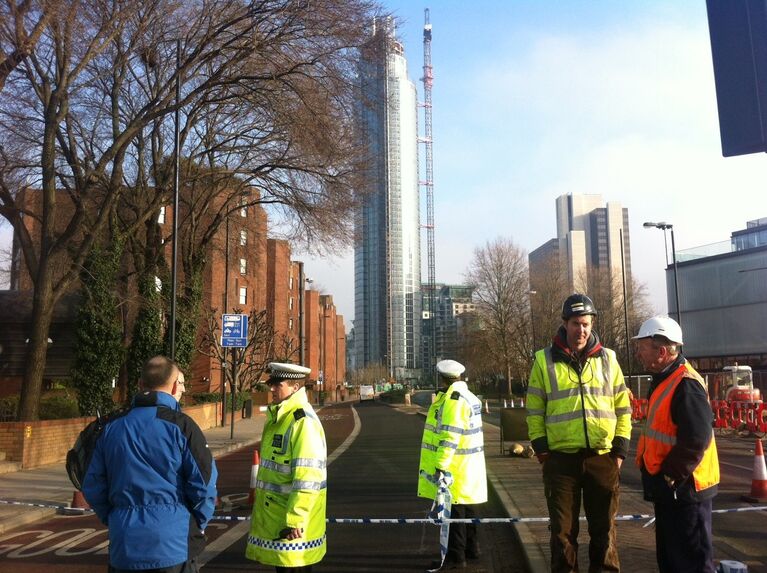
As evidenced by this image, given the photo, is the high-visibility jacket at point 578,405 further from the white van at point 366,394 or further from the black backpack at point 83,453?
the white van at point 366,394

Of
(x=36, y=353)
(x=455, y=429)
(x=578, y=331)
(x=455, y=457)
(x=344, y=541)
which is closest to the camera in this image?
(x=578, y=331)

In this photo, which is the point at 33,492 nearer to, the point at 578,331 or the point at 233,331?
the point at 578,331

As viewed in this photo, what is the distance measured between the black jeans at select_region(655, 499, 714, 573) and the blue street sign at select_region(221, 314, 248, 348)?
19.1 meters

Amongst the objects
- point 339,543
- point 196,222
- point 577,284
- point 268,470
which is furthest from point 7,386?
point 577,284

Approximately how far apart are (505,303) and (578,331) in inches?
2038

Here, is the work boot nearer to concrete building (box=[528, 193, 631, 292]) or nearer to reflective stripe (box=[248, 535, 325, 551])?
reflective stripe (box=[248, 535, 325, 551])

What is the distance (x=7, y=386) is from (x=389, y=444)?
19321 millimetres

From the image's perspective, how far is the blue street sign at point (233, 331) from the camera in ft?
72.2

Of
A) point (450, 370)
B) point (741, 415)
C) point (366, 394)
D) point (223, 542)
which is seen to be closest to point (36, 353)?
point (223, 542)

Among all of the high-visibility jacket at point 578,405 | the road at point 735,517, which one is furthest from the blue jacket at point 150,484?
the road at point 735,517

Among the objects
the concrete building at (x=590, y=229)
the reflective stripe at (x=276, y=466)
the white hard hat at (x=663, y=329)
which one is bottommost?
the reflective stripe at (x=276, y=466)

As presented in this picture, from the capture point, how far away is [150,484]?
320 cm

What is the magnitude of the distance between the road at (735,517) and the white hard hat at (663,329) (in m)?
2.71

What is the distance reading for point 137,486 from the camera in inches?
125
